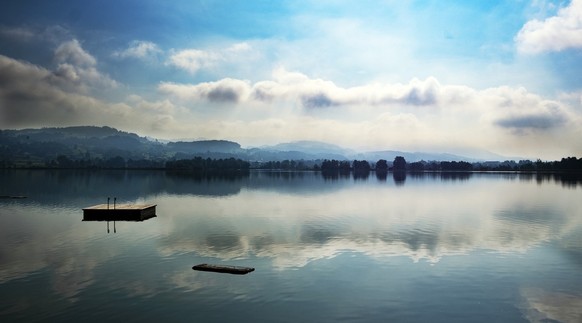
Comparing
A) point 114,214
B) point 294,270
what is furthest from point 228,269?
point 114,214

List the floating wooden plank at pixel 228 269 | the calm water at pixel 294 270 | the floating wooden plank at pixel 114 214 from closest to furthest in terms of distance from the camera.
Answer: the calm water at pixel 294 270 → the floating wooden plank at pixel 228 269 → the floating wooden plank at pixel 114 214

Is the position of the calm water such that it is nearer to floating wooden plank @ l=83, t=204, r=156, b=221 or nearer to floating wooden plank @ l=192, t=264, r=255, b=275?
floating wooden plank @ l=192, t=264, r=255, b=275

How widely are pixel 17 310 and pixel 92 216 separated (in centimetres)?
4654

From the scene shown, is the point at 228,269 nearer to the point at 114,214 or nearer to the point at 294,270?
the point at 294,270

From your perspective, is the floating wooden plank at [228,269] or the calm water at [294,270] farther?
the floating wooden plank at [228,269]

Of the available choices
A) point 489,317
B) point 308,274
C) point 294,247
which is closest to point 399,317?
point 489,317

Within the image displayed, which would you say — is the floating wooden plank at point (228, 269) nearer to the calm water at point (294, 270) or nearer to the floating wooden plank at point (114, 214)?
the calm water at point (294, 270)

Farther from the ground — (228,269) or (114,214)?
(114,214)

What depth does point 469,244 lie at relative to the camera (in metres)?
51.2

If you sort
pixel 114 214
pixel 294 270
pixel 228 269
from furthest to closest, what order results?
1. pixel 114 214
2. pixel 294 270
3. pixel 228 269

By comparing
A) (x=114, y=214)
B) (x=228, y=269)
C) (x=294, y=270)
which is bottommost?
(x=294, y=270)

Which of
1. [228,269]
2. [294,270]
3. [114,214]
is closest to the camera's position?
[228,269]

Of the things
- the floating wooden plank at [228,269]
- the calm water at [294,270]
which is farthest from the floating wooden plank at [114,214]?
the floating wooden plank at [228,269]

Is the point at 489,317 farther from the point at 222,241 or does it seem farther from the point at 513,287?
the point at 222,241
